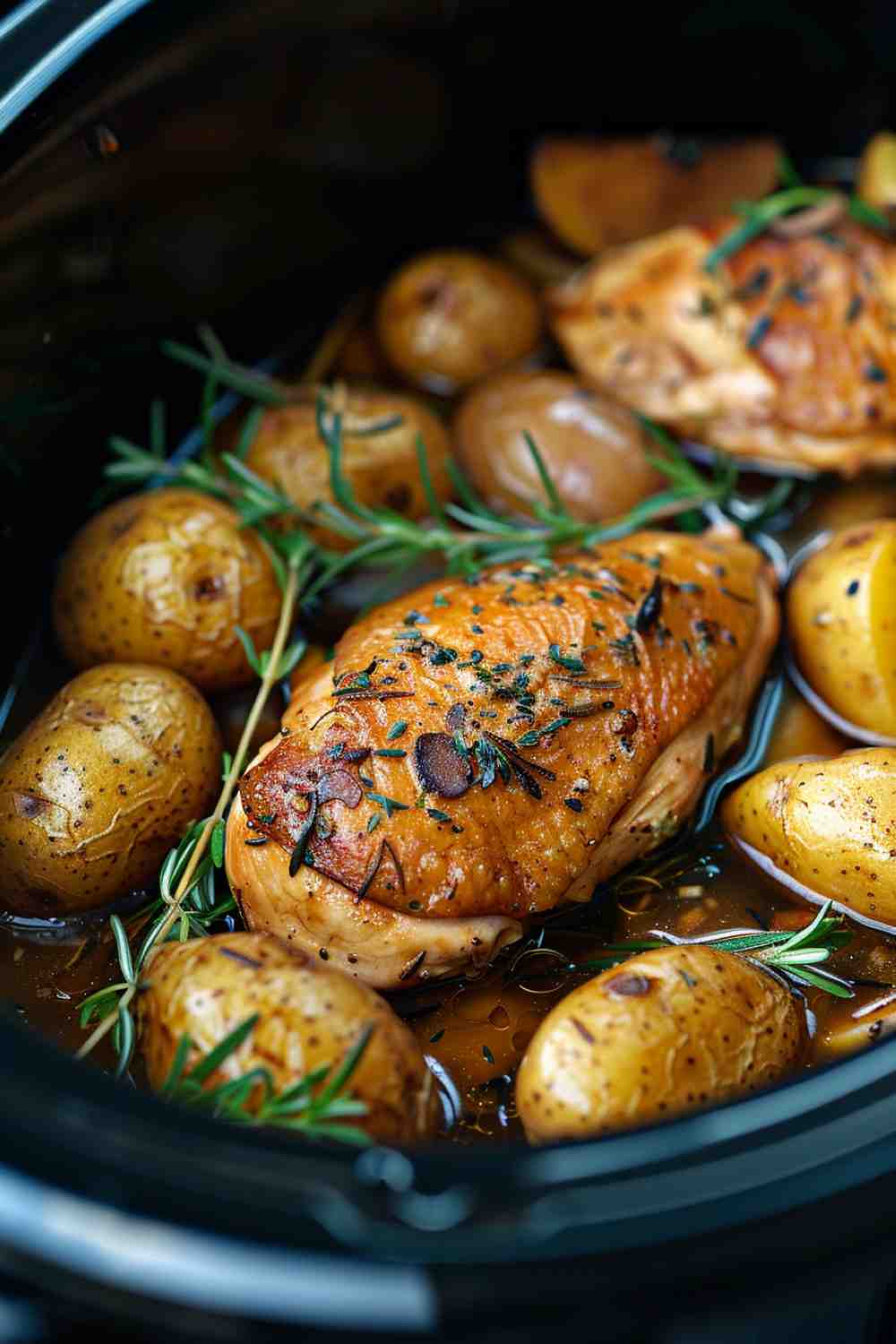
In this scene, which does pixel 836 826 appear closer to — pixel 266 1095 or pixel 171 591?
pixel 266 1095

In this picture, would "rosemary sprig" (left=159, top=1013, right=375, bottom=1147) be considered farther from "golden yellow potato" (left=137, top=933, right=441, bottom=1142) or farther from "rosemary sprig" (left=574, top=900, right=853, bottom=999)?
"rosemary sprig" (left=574, top=900, right=853, bottom=999)

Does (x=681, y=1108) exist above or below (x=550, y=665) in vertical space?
below

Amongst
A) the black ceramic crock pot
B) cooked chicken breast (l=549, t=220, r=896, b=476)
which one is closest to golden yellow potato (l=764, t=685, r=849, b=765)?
cooked chicken breast (l=549, t=220, r=896, b=476)

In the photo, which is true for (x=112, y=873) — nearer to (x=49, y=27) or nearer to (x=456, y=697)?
(x=456, y=697)

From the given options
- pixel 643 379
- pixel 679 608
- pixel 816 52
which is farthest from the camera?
pixel 816 52

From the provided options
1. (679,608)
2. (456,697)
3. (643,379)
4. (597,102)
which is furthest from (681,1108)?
(597,102)
